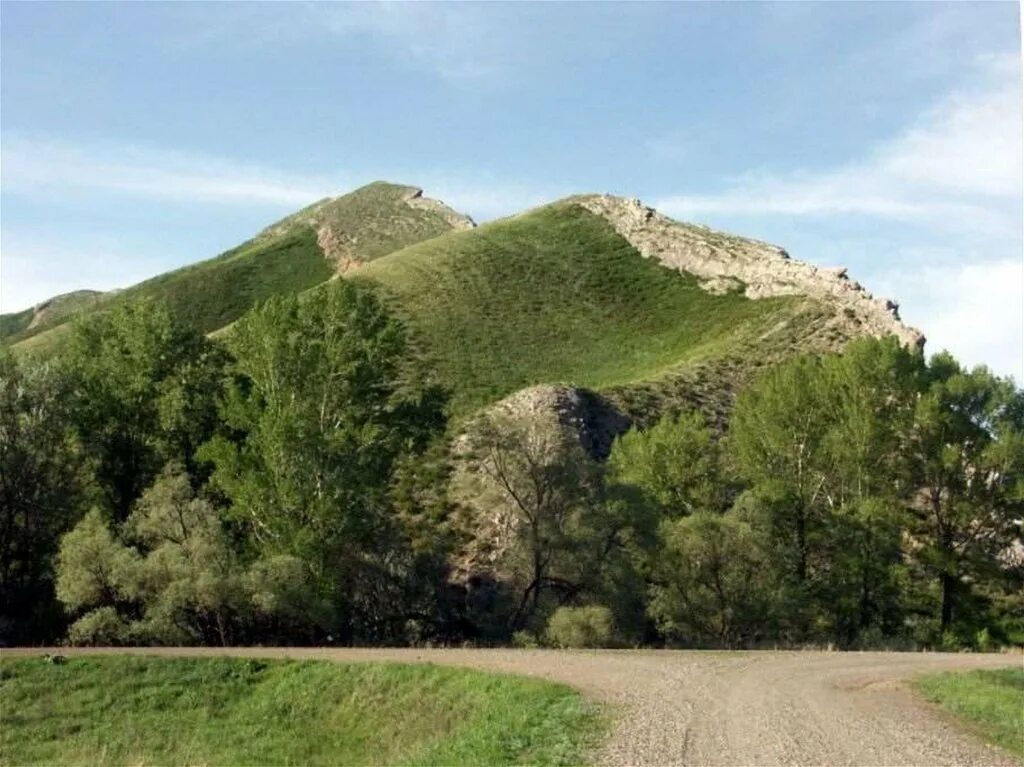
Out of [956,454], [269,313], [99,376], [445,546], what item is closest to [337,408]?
[269,313]

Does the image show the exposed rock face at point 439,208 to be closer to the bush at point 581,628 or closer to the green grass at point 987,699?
the bush at point 581,628

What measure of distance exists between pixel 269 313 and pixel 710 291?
189 ft

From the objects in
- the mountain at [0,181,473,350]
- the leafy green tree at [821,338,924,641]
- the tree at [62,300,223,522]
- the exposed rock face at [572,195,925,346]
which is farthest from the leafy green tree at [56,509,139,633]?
the mountain at [0,181,473,350]

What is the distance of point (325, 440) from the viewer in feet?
126

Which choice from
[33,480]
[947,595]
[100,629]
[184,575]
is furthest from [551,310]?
[100,629]

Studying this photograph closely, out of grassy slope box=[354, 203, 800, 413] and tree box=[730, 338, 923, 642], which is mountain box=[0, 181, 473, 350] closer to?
grassy slope box=[354, 203, 800, 413]

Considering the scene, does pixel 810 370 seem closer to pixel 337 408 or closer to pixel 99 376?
pixel 337 408

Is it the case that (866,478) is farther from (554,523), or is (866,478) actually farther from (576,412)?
(576,412)

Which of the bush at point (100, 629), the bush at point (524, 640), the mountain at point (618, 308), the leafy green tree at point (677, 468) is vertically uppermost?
the mountain at point (618, 308)

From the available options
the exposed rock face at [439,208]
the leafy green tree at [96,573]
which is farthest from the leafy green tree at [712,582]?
the exposed rock face at [439,208]

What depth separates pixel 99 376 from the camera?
43.8m

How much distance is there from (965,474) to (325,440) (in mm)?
27848

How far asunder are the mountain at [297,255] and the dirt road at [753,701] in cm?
7369

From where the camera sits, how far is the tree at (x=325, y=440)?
37.2 metres
